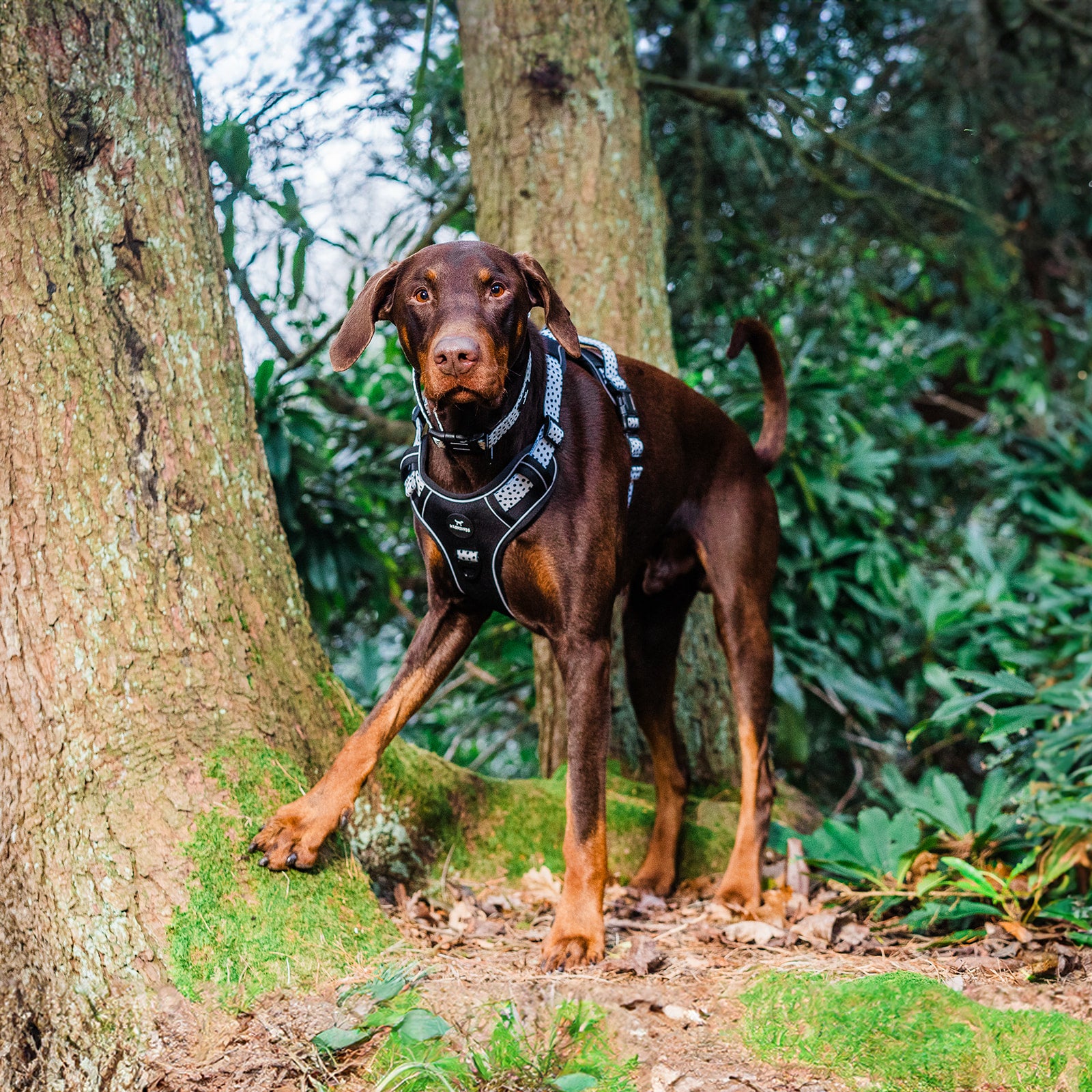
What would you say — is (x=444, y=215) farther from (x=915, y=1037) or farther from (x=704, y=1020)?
(x=915, y=1037)

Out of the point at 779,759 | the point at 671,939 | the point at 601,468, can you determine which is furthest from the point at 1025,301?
the point at 671,939

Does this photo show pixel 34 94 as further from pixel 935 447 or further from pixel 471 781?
pixel 935 447

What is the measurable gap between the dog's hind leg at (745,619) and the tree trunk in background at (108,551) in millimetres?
1416

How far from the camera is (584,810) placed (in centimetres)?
266

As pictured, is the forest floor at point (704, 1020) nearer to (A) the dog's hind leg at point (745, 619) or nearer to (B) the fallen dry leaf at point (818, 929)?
(B) the fallen dry leaf at point (818, 929)

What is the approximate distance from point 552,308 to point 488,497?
1.75ft

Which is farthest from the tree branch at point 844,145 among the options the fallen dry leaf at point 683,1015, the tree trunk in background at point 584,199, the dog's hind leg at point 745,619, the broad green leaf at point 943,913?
the fallen dry leaf at point 683,1015

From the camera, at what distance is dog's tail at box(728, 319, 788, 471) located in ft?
12.6

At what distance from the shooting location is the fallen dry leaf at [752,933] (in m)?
2.84

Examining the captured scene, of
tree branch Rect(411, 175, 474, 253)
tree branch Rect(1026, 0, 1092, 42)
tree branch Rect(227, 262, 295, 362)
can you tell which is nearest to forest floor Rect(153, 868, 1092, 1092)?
tree branch Rect(227, 262, 295, 362)

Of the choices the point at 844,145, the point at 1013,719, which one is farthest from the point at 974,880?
the point at 844,145

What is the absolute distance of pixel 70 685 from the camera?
7.89 feet

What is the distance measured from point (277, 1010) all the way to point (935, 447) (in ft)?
19.2

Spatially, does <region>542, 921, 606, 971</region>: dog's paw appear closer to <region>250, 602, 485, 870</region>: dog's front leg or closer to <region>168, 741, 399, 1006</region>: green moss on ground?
<region>168, 741, 399, 1006</region>: green moss on ground
